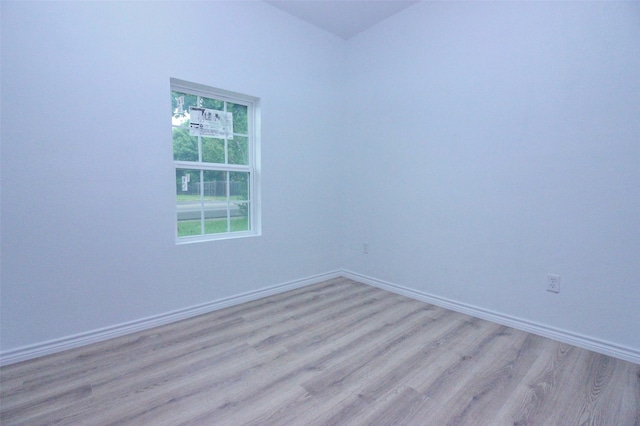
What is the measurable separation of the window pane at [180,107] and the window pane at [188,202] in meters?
0.43

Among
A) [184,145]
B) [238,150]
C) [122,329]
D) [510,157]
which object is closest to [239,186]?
[238,150]

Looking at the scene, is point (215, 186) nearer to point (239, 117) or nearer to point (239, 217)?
point (239, 217)

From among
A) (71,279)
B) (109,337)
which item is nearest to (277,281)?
(109,337)

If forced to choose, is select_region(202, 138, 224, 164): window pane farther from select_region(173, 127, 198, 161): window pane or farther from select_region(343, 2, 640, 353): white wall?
select_region(343, 2, 640, 353): white wall

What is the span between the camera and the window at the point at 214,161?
261cm

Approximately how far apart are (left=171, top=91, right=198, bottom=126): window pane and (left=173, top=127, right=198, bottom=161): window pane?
0.22ft

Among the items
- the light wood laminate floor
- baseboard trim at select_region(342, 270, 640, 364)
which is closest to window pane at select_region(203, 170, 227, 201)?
the light wood laminate floor

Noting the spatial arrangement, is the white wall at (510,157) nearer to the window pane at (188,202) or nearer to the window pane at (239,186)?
the window pane at (239,186)

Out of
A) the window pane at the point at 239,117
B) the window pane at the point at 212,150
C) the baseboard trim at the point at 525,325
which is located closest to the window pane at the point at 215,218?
the window pane at the point at 212,150

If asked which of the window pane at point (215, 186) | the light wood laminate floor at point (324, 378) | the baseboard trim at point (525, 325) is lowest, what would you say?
the light wood laminate floor at point (324, 378)

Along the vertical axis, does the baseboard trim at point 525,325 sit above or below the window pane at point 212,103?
below

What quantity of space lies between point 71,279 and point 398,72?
11.2ft

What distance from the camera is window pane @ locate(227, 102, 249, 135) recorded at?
292cm

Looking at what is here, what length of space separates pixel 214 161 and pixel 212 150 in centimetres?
10
